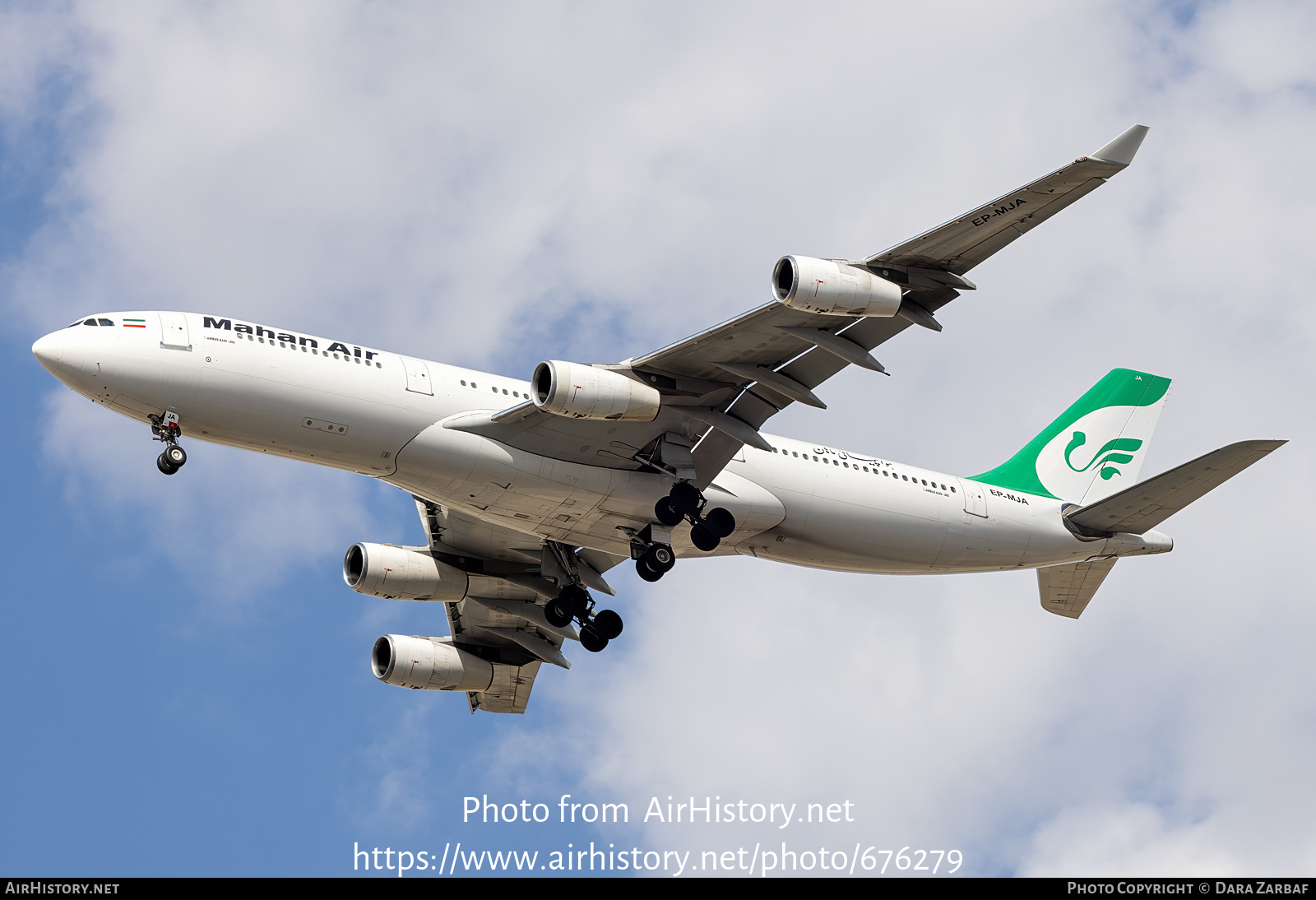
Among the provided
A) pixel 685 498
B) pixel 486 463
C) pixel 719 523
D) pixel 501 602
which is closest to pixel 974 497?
pixel 719 523

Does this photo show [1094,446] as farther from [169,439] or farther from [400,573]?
[169,439]

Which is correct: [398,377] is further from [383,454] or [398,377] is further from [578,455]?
[578,455]

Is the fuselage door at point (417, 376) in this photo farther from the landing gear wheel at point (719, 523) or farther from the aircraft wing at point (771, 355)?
the landing gear wheel at point (719, 523)

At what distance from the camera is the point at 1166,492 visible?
35000 millimetres

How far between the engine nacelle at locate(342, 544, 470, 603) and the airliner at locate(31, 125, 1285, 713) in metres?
0.06

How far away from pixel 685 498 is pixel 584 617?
6.38 m

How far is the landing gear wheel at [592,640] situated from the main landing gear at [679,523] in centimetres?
350

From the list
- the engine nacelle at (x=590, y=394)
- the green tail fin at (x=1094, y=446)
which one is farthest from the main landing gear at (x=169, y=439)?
the green tail fin at (x=1094, y=446)

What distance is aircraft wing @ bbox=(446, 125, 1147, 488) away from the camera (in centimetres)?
2700

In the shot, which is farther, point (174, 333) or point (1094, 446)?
point (1094, 446)

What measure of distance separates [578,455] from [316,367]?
6.13 m

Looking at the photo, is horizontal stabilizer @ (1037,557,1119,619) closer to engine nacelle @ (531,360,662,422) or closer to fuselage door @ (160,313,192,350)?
engine nacelle @ (531,360,662,422)

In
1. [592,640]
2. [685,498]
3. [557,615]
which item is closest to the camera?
[685,498]
